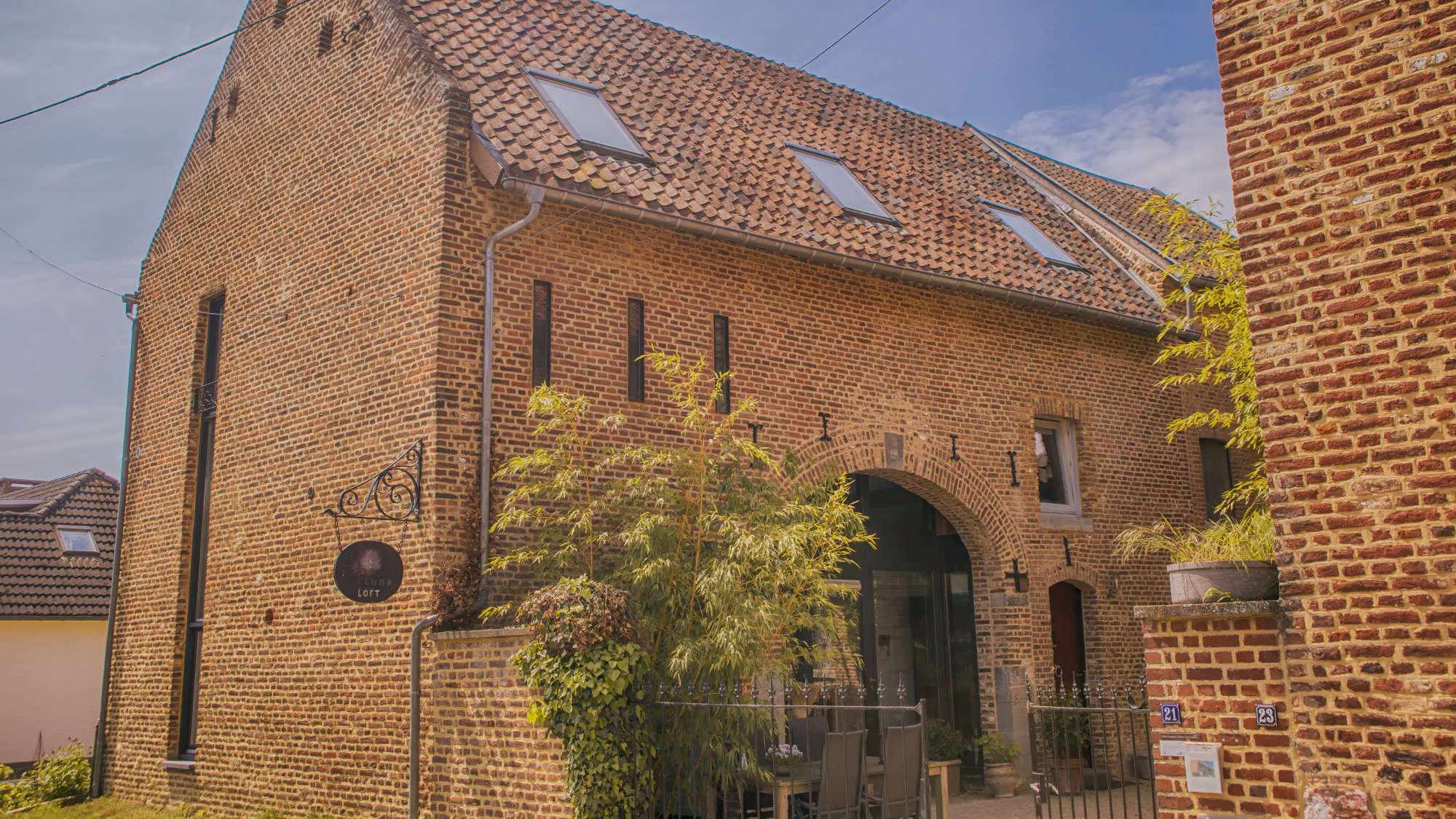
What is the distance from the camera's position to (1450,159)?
4613mm

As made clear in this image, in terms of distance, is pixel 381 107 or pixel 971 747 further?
pixel 971 747

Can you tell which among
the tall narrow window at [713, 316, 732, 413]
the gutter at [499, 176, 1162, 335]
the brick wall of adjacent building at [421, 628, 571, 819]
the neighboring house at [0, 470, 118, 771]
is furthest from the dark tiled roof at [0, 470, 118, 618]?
the gutter at [499, 176, 1162, 335]

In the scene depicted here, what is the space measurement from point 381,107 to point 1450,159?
29.2 ft

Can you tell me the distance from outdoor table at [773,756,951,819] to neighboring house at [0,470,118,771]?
40.6ft

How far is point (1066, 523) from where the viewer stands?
13.1m

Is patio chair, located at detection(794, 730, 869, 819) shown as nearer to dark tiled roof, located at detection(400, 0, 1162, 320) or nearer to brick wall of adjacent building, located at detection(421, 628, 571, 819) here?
brick wall of adjacent building, located at detection(421, 628, 571, 819)

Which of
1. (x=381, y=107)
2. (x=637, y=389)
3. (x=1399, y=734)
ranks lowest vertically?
(x=1399, y=734)

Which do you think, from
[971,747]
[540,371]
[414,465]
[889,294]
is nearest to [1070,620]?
[971,747]

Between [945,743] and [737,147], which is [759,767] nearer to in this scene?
[945,743]

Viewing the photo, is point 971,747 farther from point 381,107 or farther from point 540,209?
point 381,107

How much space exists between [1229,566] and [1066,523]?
27.5 ft

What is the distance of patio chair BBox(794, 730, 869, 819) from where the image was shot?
24.2ft

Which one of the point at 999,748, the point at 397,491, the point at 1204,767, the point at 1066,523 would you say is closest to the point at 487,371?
the point at 397,491

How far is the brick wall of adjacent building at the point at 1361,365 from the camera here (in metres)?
4.38
